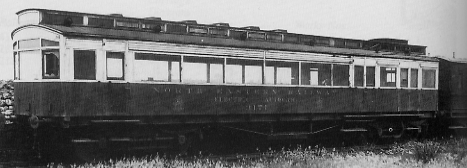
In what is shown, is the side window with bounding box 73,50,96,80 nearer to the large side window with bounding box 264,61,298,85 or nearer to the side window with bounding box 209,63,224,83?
the side window with bounding box 209,63,224,83

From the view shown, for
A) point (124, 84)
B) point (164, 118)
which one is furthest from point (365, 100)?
point (124, 84)

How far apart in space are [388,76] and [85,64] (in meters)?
9.46

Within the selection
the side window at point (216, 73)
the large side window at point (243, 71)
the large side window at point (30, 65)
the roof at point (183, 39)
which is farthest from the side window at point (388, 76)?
the large side window at point (30, 65)

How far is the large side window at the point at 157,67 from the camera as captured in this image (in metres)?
11.9

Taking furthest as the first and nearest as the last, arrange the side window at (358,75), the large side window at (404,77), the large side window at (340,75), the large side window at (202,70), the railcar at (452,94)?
the railcar at (452,94)
the large side window at (404,77)
the side window at (358,75)
the large side window at (340,75)
the large side window at (202,70)

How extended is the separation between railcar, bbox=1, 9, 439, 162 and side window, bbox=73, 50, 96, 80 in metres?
0.02

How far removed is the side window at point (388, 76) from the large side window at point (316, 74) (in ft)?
7.35

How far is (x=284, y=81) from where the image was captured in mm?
14359

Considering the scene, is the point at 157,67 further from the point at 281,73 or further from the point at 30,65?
the point at 281,73

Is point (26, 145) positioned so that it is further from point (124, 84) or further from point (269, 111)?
point (269, 111)

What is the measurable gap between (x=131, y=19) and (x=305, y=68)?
4802mm

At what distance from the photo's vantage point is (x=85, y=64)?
36.7 feet

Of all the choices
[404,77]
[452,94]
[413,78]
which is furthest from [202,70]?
[452,94]

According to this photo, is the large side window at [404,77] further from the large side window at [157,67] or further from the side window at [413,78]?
the large side window at [157,67]
